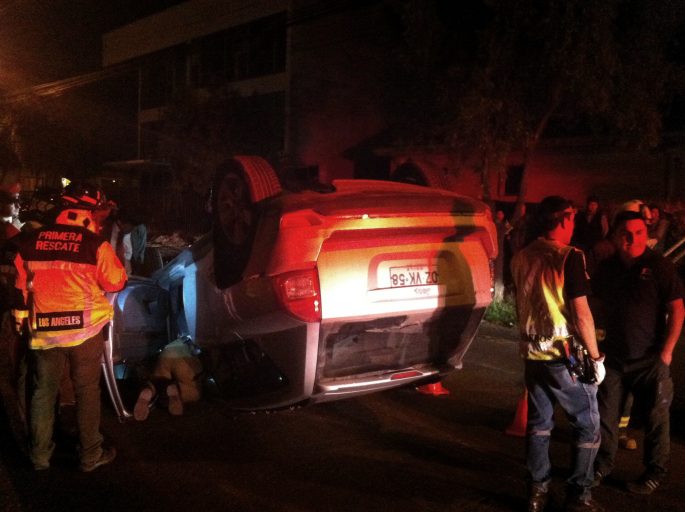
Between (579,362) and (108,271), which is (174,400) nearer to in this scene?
(108,271)

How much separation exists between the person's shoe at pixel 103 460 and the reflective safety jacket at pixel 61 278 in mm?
789

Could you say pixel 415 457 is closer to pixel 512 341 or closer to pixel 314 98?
pixel 512 341

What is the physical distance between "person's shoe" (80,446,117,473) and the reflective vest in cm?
275

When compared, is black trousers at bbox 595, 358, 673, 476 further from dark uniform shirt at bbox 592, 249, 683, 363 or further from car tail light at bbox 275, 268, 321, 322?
car tail light at bbox 275, 268, 321, 322

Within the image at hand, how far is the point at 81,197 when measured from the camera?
4.19 meters

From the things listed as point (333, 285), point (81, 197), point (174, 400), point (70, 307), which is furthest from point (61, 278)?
point (333, 285)

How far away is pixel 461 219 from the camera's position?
426 centimetres

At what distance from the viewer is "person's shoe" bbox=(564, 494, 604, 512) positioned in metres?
3.62

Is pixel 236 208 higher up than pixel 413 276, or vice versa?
pixel 236 208

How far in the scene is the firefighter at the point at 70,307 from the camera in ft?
13.2

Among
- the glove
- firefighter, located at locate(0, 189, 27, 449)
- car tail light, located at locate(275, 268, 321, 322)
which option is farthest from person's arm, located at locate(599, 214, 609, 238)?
firefighter, located at locate(0, 189, 27, 449)

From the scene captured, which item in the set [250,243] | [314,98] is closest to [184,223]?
[314,98]

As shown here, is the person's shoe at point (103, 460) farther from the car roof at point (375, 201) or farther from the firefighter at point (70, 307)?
the car roof at point (375, 201)

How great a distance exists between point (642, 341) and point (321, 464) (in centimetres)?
217
